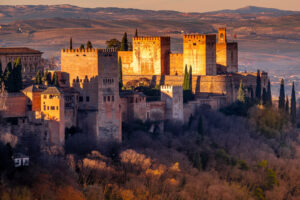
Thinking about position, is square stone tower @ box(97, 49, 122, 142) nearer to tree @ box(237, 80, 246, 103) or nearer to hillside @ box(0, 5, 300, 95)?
tree @ box(237, 80, 246, 103)

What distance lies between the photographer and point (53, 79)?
47375mm

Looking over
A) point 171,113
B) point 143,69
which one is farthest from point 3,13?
point 171,113

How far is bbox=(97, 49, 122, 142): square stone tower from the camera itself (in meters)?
45.3

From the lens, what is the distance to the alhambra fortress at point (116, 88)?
4341cm

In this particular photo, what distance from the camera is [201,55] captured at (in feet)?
189

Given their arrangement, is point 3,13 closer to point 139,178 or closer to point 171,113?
point 171,113

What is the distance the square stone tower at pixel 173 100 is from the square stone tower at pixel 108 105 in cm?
572

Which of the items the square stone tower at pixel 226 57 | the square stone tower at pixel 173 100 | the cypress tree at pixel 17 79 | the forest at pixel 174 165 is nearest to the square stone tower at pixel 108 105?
the forest at pixel 174 165

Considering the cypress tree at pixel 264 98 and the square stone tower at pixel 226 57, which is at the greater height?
the square stone tower at pixel 226 57

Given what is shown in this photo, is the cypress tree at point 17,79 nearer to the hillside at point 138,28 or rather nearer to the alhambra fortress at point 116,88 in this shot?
the alhambra fortress at point 116,88

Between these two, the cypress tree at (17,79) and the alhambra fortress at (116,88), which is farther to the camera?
the cypress tree at (17,79)

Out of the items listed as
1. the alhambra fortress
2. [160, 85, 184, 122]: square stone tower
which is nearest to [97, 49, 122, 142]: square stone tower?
the alhambra fortress

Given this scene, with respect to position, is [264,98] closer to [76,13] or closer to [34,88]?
[34,88]

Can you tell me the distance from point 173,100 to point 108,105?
21.6 feet
